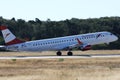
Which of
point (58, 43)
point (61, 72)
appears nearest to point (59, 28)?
point (58, 43)

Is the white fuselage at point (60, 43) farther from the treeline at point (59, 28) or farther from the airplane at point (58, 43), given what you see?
the treeline at point (59, 28)

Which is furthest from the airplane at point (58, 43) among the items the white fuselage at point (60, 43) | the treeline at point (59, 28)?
the treeline at point (59, 28)

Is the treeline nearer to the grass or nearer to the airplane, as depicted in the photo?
the airplane

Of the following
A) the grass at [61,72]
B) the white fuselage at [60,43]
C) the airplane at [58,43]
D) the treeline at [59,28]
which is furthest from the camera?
the treeline at [59,28]

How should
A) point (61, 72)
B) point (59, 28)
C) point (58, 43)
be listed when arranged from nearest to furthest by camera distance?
point (61, 72), point (58, 43), point (59, 28)

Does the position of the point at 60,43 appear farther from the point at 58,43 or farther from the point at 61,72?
the point at 61,72


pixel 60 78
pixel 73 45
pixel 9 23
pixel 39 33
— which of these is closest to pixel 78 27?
pixel 39 33

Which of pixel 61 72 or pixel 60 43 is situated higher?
pixel 61 72

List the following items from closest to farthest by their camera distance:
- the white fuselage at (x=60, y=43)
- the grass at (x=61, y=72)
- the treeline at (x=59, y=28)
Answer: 1. the grass at (x=61, y=72)
2. the white fuselage at (x=60, y=43)
3. the treeline at (x=59, y=28)

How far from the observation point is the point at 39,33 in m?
134

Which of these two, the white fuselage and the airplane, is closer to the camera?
the airplane

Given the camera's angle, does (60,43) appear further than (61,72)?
Yes

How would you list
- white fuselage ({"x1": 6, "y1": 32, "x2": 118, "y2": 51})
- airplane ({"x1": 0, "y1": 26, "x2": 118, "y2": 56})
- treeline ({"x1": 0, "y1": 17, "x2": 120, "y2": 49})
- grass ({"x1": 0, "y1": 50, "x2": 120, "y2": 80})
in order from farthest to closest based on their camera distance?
treeline ({"x1": 0, "y1": 17, "x2": 120, "y2": 49}), white fuselage ({"x1": 6, "y1": 32, "x2": 118, "y2": 51}), airplane ({"x1": 0, "y1": 26, "x2": 118, "y2": 56}), grass ({"x1": 0, "y1": 50, "x2": 120, "y2": 80})

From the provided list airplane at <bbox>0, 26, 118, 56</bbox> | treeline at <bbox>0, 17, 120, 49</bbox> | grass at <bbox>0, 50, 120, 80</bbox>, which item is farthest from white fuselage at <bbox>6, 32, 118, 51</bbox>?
treeline at <bbox>0, 17, 120, 49</bbox>
